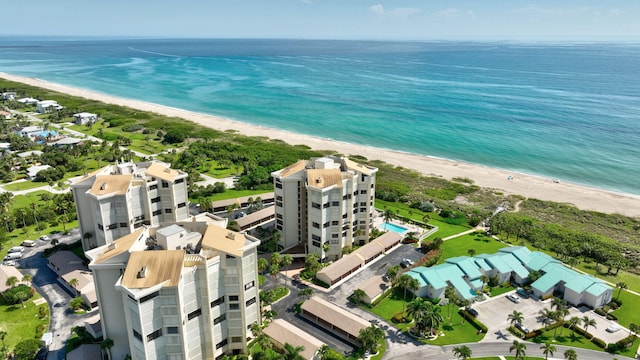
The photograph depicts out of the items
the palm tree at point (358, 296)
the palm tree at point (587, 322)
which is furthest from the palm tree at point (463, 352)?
the palm tree at point (587, 322)

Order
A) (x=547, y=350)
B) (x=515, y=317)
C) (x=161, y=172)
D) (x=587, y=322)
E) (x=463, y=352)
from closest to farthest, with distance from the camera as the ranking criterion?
(x=463, y=352) → (x=547, y=350) → (x=587, y=322) → (x=515, y=317) → (x=161, y=172)

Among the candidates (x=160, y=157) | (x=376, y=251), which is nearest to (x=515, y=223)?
(x=376, y=251)

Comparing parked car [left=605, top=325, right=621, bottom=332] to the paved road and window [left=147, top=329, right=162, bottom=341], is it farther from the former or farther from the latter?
the paved road

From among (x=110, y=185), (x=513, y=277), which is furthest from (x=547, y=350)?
(x=110, y=185)

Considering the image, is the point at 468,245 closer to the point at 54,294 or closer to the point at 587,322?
the point at 587,322

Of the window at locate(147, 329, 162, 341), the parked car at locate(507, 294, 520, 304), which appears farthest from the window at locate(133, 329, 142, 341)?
the parked car at locate(507, 294, 520, 304)
